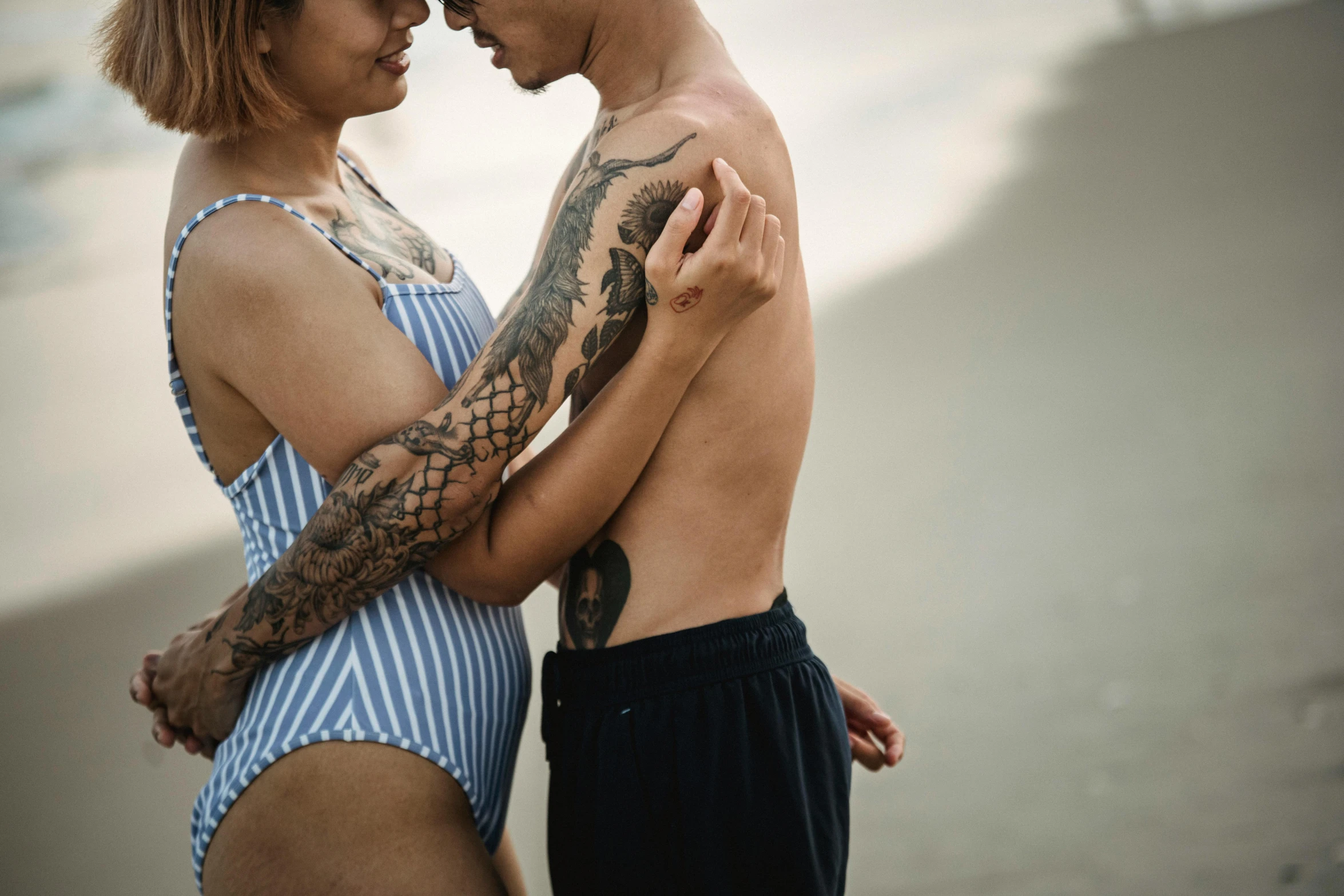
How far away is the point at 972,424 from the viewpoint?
4.88 m

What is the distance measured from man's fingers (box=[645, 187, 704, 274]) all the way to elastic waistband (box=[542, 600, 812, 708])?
41 cm

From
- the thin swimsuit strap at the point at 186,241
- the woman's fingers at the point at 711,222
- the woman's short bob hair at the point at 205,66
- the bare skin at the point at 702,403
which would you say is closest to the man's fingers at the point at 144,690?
the thin swimsuit strap at the point at 186,241

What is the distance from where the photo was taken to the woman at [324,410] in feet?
3.43

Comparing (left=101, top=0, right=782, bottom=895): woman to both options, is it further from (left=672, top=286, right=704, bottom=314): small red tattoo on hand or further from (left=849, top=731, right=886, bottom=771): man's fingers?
(left=849, top=731, right=886, bottom=771): man's fingers

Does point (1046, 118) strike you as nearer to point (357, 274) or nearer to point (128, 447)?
point (128, 447)

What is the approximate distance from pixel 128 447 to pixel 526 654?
2.73 m

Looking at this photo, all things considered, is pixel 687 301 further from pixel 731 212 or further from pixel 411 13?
pixel 411 13

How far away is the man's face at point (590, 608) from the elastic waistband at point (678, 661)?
0.02 metres

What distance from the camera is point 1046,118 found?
6031 mm

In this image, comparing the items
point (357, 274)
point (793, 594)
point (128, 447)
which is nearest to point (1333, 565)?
point (793, 594)

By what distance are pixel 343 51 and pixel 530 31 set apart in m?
0.23

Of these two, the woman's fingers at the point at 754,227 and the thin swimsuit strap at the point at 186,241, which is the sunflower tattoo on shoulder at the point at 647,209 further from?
the thin swimsuit strap at the point at 186,241

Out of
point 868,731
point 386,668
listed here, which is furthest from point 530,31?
point 868,731

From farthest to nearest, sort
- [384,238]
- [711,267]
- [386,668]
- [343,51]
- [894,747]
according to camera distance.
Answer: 1. [894,747]
2. [384,238]
3. [343,51]
4. [386,668]
5. [711,267]
